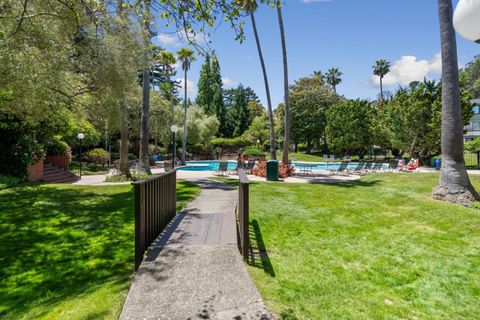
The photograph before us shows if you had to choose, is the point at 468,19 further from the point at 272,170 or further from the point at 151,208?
the point at 272,170

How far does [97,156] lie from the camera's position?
2338 centimetres

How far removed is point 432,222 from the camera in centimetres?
632

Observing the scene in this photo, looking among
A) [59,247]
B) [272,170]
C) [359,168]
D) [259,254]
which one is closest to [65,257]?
[59,247]

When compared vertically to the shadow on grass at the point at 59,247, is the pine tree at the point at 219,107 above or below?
above

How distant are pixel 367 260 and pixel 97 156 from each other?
23.4 m

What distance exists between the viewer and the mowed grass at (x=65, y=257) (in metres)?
3.18

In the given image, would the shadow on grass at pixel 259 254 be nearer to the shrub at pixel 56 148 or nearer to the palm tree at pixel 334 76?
the shrub at pixel 56 148

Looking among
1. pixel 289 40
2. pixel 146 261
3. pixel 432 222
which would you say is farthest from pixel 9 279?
pixel 289 40

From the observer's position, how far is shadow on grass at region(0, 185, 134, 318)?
145 inches

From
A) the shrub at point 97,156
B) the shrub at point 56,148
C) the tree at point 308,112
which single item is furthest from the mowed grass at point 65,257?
the tree at point 308,112

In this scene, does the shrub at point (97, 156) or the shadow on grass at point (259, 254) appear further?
the shrub at point (97, 156)

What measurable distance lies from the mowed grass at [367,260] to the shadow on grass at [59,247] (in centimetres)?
220

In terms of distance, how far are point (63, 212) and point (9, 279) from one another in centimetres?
359

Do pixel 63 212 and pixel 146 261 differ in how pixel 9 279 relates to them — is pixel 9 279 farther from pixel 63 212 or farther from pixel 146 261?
pixel 63 212
